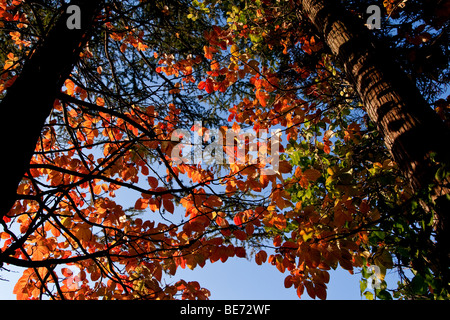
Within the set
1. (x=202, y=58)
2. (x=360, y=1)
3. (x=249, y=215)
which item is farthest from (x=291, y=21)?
(x=249, y=215)

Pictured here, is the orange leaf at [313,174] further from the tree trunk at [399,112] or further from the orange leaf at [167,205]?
the orange leaf at [167,205]

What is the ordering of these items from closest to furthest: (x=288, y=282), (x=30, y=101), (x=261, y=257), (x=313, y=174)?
(x=30, y=101)
(x=288, y=282)
(x=313, y=174)
(x=261, y=257)

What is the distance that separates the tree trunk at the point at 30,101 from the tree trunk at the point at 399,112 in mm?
2252

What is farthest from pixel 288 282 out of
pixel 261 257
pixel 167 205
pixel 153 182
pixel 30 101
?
pixel 30 101

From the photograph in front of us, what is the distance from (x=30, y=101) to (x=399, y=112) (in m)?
2.42

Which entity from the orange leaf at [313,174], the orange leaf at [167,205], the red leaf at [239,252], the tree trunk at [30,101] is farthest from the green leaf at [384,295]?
the tree trunk at [30,101]

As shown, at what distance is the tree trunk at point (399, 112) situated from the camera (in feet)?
4.23

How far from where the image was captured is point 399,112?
1567 millimetres

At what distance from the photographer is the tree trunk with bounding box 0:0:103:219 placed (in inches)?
46.1

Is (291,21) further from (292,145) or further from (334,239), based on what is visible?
(334,239)

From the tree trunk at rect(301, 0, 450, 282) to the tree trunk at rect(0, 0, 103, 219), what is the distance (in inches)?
88.7

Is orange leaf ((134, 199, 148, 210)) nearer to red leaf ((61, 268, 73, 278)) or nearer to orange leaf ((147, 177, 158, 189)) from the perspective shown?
orange leaf ((147, 177, 158, 189))

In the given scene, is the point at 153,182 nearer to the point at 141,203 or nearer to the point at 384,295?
the point at 141,203
